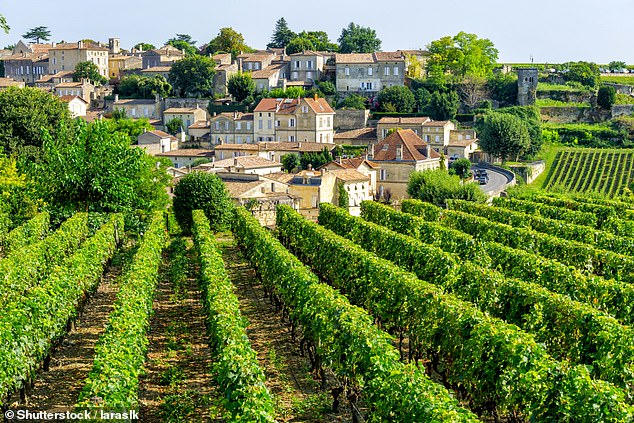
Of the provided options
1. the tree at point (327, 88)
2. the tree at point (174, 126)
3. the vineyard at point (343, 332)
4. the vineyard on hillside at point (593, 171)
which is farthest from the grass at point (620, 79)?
the vineyard at point (343, 332)

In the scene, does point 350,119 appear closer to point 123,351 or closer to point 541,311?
point 541,311

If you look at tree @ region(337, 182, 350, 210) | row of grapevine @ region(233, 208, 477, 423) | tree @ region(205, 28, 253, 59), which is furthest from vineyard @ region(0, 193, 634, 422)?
tree @ region(205, 28, 253, 59)

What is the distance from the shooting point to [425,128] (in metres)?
69.1

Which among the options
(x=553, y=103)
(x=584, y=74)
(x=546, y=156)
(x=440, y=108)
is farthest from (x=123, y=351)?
(x=584, y=74)

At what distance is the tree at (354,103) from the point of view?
77.4 meters

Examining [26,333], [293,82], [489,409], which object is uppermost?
[293,82]

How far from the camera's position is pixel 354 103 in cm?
7800

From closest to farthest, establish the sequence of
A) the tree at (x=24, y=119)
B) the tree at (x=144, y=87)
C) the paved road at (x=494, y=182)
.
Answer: the tree at (x=24, y=119) < the paved road at (x=494, y=182) < the tree at (x=144, y=87)

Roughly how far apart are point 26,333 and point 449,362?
298 inches

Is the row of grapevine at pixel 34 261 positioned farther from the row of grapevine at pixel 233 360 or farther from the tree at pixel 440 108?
the tree at pixel 440 108

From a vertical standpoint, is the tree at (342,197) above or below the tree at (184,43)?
below

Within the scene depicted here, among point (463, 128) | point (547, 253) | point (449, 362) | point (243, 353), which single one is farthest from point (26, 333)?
point (463, 128)

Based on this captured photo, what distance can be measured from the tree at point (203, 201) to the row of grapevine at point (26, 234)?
6805 millimetres

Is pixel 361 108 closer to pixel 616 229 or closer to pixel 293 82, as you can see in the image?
pixel 293 82
